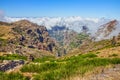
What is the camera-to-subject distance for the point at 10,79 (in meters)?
18.6

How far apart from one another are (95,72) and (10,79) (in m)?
6.47

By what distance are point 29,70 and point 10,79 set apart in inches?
218

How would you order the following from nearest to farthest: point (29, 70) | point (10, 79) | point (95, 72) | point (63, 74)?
point (95, 72) → point (63, 74) → point (10, 79) → point (29, 70)

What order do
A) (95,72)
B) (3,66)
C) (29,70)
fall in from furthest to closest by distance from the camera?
1. (3,66)
2. (29,70)
3. (95,72)

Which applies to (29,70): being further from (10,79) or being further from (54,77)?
(54,77)

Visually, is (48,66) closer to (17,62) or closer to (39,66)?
(39,66)

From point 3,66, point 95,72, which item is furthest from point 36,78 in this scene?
point 3,66

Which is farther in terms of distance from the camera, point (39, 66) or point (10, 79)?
point (39, 66)

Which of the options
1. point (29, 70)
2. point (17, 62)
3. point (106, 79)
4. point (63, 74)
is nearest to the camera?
point (106, 79)

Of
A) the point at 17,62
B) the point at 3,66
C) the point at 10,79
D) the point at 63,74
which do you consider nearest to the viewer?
the point at 63,74

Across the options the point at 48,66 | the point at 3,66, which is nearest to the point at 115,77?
the point at 48,66

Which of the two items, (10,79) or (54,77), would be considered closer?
(54,77)

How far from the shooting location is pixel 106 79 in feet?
42.3

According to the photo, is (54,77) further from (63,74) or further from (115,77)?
(115,77)
